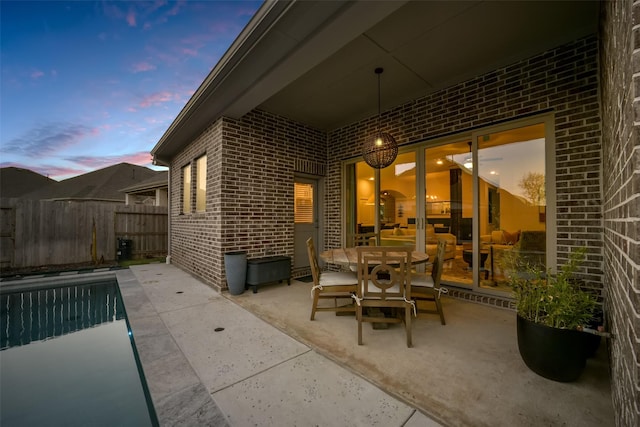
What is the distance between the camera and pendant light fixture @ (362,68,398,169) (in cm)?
337

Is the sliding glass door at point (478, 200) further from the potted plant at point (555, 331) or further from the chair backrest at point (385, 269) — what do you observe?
the chair backrest at point (385, 269)

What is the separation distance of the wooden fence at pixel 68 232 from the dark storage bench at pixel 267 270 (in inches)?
201

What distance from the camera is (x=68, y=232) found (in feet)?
19.2

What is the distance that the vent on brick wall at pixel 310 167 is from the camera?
4.90 metres

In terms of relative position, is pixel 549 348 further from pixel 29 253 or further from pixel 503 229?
pixel 29 253

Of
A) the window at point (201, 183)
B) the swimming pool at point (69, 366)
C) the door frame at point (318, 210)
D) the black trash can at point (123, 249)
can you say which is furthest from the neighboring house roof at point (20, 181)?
the door frame at point (318, 210)

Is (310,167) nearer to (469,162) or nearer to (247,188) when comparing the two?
(247,188)

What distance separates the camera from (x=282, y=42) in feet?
7.88

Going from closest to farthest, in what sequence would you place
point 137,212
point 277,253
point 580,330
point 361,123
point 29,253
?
point 580,330 → point 277,253 → point 361,123 → point 29,253 → point 137,212

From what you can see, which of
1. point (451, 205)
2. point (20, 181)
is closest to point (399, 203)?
point (451, 205)

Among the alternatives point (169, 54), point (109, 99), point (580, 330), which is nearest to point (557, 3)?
point (580, 330)

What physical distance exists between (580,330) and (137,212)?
8966 mm

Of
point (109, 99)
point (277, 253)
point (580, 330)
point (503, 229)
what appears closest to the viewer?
point (580, 330)

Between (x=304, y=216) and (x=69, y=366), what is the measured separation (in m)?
3.82
